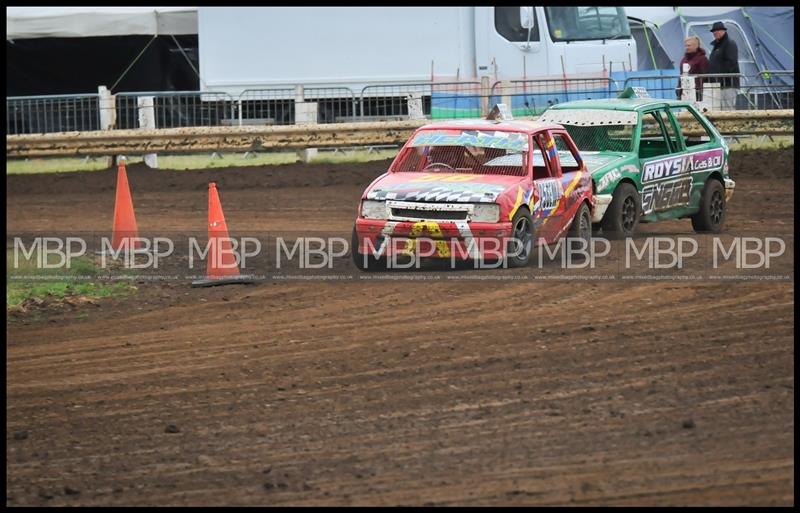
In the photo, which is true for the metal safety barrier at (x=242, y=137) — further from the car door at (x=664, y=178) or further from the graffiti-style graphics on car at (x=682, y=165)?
the car door at (x=664, y=178)

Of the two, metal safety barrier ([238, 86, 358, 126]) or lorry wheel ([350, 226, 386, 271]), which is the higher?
metal safety barrier ([238, 86, 358, 126])

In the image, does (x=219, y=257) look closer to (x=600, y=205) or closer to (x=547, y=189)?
(x=547, y=189)

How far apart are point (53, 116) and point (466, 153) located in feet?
34.4

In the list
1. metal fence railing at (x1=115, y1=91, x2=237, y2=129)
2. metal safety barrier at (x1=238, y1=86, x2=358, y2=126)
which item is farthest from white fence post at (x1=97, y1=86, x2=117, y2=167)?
metal safety barrier at (x1=238, y1=86, x2=358, y2=126)

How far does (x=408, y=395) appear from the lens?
7.18 metres

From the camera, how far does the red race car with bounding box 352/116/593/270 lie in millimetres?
10906

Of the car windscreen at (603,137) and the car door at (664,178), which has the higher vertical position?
the car windscreen at (603,137)

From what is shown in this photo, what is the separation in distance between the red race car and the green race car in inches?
17.5

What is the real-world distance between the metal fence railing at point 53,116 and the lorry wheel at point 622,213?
10.0 meters

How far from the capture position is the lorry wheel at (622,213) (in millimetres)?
12531

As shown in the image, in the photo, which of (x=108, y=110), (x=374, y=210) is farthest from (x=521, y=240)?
(x=108, y=110)

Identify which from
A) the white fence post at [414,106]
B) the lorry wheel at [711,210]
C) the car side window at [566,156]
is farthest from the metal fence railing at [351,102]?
the car side window at [566,156]

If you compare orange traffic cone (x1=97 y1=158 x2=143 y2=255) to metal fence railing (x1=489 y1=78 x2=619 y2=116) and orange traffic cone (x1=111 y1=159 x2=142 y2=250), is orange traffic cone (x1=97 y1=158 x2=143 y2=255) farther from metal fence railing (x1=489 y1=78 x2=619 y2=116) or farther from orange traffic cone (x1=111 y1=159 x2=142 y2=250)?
metal fence railing (x1=489 y1=78 x2=619 y2=116)

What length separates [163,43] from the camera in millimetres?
22953
